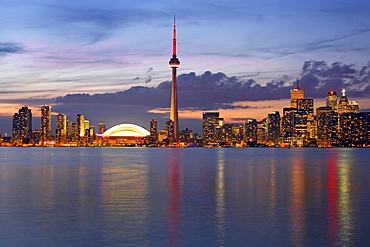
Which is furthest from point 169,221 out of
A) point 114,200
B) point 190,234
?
point 114,200

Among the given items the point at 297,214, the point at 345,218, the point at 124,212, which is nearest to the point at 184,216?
the point at 124,212

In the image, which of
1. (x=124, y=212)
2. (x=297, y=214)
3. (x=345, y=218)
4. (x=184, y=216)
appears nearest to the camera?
(x=345, y=218)

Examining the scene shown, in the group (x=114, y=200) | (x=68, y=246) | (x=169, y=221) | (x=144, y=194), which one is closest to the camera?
(x=68, y=246)

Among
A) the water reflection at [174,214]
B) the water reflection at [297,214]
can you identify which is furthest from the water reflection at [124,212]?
the water reflection at [297,214]

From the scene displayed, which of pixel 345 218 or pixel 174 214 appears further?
pixel 174 214

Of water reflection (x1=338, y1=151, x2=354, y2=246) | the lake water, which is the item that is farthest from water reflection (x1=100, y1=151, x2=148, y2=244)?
water reflection (x1=338, y1=151, x2=354, y2=246)

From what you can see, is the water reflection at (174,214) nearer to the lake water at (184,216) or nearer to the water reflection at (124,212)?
the lake water at (184,216)

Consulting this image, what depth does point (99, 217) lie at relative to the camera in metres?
25.0

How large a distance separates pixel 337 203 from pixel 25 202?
1991 cm

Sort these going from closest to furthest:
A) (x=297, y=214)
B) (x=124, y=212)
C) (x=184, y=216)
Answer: (x=184, y=216), (x=297, y=214), (x=124, y=212)

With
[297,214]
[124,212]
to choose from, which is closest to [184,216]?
[124,212]

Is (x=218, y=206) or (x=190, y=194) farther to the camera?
(x=190, y=194)

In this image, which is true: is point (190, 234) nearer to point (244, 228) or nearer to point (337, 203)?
point (244, 228)

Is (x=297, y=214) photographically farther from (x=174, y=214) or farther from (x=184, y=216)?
(x=174, y=214)
